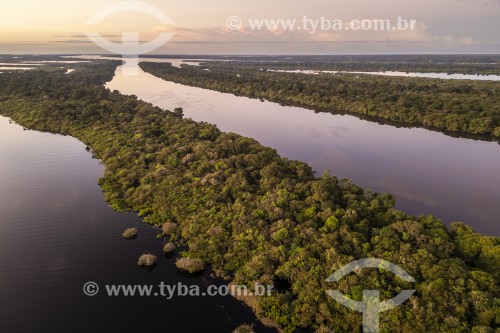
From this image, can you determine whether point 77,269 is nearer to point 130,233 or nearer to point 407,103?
point 130,233

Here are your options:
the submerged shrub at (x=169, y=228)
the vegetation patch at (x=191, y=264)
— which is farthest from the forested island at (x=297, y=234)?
the vegetation patch at (x=191, y=264)

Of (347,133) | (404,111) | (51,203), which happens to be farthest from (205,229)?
(404,111)

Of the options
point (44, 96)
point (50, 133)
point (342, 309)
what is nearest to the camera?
point (342, 309)

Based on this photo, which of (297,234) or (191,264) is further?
(297,234)

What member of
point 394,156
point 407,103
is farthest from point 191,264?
point 407,103

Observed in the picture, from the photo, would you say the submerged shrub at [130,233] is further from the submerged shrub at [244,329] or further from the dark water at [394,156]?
the dark water at [394,156]

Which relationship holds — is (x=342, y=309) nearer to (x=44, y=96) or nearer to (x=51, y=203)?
(x=51, y=203)
